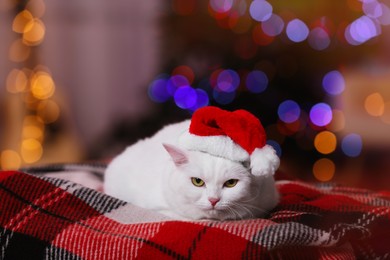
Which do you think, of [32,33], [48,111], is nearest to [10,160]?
[48,111]

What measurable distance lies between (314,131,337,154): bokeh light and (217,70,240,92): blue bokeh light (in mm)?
452

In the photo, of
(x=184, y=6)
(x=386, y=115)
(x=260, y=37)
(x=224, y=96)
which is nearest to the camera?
(x=224, y=96)

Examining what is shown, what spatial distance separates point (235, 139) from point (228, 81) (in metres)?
1.53

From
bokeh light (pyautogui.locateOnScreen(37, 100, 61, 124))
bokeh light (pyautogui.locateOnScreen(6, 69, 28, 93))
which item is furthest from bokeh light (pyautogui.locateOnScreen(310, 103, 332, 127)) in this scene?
bokeh light (pyautogui.locateOnScreen(6, 69, 28, 93))

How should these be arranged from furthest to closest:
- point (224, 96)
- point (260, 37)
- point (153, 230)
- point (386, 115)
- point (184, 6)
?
point (184, 6), point (386, 115), point (260, 37), point (224, 96), point (153, 230)

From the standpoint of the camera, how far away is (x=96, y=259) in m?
0.75

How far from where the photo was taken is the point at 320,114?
243 cm

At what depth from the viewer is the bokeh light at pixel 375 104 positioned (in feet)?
8.32

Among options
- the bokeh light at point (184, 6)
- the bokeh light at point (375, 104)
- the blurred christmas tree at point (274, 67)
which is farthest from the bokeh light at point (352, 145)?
the bokeh light at point (184, 6)

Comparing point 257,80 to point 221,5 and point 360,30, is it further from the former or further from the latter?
point 360,30

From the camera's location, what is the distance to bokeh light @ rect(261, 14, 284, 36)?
7.98 ft

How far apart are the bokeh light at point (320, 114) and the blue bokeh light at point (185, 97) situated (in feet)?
1.75

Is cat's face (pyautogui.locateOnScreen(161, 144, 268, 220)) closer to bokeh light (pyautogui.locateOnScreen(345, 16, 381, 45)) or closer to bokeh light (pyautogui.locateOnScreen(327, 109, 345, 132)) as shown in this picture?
bokeh light (pyautogui.locateOnScreen(327, 109, 345, 132))

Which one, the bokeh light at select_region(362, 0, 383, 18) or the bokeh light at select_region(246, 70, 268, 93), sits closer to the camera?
the bokeh light at select_region(246, 70, 268, 93)
